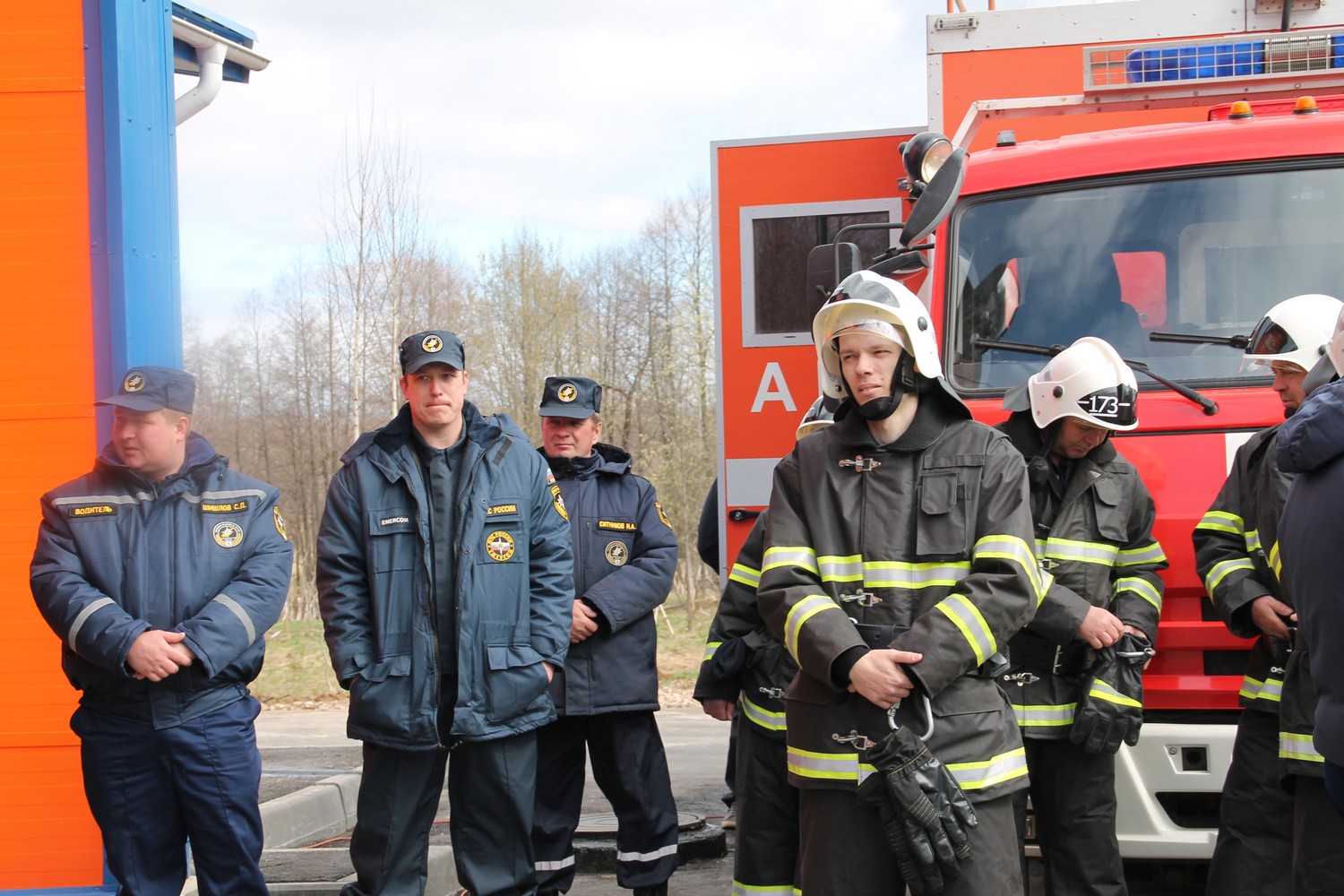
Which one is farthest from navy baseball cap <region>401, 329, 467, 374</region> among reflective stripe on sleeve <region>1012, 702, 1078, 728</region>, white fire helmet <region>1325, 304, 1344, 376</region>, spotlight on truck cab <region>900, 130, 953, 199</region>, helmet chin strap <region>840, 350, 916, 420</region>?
white fire helmet <region>1325, 304, 1344, 376</region>

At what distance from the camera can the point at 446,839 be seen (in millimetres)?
6312

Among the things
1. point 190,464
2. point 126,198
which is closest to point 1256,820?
point 190,464

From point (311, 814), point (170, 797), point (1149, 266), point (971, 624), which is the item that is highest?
point (1149, 266)

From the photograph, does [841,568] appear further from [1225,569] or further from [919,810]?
[1225,569]

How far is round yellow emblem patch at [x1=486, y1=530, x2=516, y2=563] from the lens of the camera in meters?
4.34

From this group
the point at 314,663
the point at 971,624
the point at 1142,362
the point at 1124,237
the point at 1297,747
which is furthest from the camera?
the point at 314,663

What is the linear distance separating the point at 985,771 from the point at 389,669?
6.36ft

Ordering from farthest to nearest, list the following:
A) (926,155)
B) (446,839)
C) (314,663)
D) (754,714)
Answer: (314,663) < (446,839) < (926,155) < (754,714)

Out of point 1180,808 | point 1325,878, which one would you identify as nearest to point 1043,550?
point 1180,808

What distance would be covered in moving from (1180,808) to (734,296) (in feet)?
10.2

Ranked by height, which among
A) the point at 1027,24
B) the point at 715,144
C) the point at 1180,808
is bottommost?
the point at 1180,808

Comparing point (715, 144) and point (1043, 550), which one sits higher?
point (715, 144)

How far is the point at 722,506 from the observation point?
6.14 m

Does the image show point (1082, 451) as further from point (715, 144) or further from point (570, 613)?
point (715, 144)
